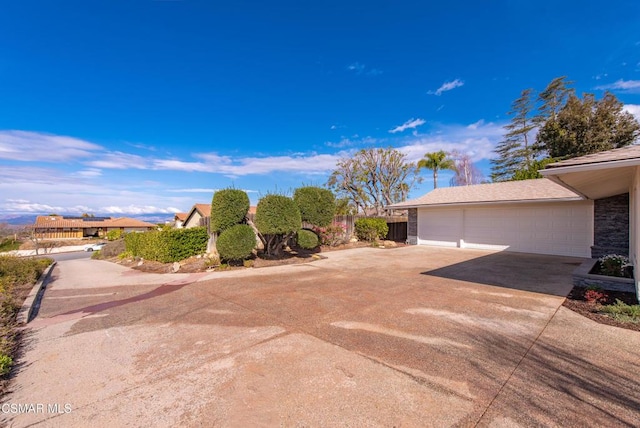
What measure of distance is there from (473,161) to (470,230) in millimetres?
22065

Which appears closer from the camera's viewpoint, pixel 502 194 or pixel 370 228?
pixel 502 194

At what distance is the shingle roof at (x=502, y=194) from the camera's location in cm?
1135

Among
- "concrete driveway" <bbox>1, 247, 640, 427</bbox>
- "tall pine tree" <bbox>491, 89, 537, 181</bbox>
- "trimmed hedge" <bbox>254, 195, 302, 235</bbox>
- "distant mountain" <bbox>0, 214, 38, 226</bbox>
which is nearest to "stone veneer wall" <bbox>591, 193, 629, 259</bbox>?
"concrete driveway" <bbox>1, 247, 640, 427</bbox>

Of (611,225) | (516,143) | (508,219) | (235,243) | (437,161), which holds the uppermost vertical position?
(516,143)

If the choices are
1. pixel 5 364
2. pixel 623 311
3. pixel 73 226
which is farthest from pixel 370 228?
A: pixel 73 226

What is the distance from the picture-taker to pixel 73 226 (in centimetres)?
4212

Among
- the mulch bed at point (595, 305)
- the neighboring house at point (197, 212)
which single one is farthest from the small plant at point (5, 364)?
the neighboring house at point (197, 212)

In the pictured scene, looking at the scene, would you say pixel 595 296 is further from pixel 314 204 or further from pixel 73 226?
pixel 73 226

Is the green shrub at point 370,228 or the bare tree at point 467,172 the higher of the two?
the bare tree at point 467,172

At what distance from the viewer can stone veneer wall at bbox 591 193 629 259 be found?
937 centimetres

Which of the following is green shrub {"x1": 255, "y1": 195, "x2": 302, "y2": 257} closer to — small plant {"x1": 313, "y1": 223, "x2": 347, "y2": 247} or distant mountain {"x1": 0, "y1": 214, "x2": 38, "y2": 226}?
small plant {"x1": 313, "y1": 223, "x2": 347, "y2": 247}

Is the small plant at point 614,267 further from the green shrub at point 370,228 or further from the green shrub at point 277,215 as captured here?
the green shrub at point 370,228

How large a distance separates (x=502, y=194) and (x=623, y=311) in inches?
385

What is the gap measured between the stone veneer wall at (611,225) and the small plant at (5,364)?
14826mm
